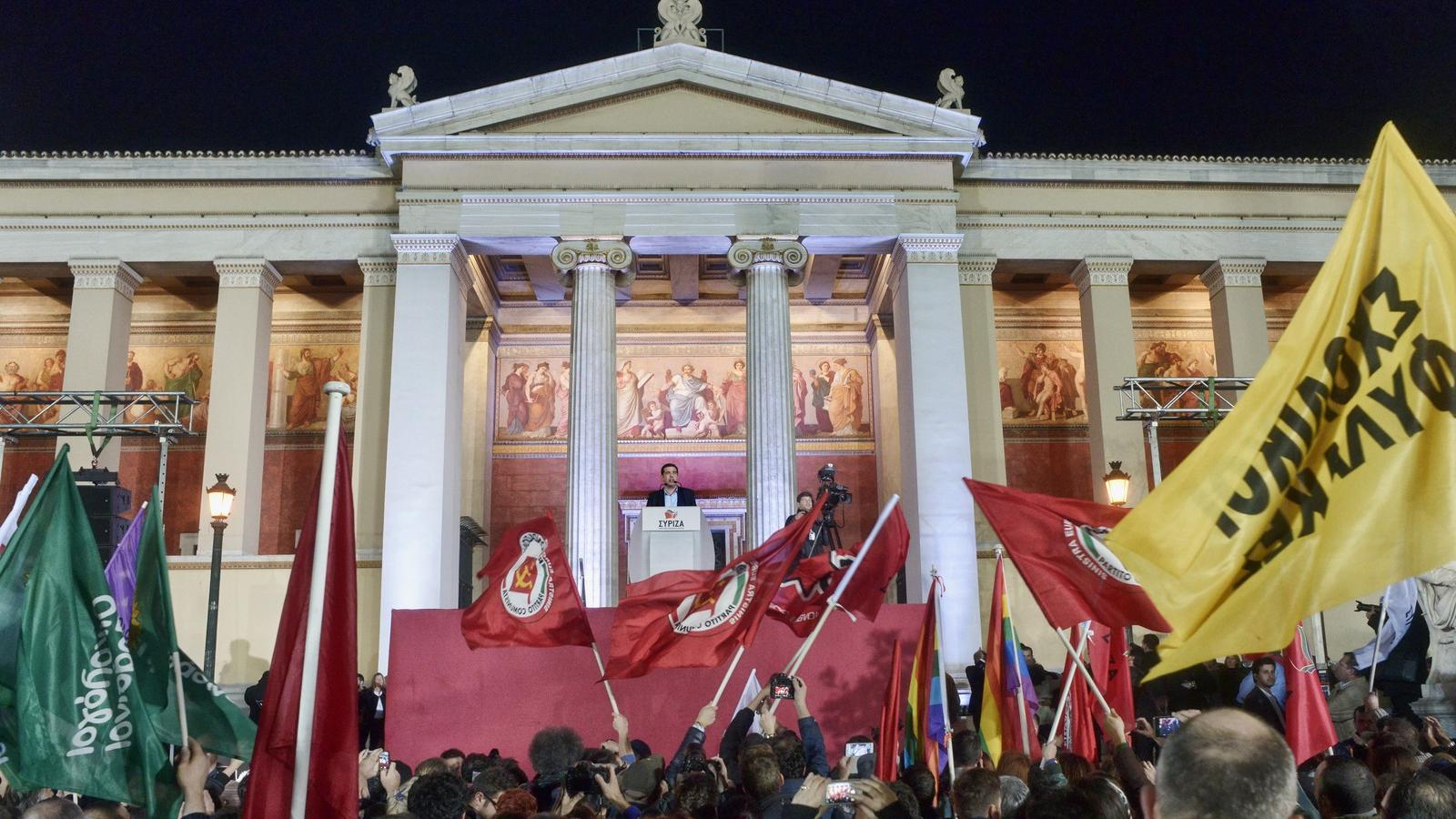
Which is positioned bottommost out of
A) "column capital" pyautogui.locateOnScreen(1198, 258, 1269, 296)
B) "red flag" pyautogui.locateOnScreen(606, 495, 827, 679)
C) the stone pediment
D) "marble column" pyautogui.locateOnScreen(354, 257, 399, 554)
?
"red flag" pyautogui.locateOnScreen(606, 495, 827, 679)

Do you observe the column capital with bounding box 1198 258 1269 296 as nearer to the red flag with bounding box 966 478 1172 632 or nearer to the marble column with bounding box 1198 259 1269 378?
the marble column with bounding box 1198 259 1269 378

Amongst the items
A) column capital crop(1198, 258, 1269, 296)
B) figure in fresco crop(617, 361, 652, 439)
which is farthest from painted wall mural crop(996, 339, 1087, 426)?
figure in fresco crop(617, 361, 652, 439)

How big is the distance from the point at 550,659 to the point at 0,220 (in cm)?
1782

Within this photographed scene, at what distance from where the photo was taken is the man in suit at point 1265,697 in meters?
9.57

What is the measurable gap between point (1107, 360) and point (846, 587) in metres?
15.2

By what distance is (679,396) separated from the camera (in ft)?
95.4

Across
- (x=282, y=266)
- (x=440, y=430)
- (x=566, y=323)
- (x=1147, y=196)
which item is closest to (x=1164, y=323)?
(x=1147, y=196)

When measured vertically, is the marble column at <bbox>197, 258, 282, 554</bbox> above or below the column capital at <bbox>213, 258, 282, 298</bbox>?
below

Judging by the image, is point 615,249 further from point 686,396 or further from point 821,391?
point 821,391

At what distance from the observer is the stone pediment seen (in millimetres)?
22969

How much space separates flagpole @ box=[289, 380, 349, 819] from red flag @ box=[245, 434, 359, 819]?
41mm

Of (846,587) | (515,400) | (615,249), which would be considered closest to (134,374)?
(515,400)

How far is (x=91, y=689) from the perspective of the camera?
19.4 feet

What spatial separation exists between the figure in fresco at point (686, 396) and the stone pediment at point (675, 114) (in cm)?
732
